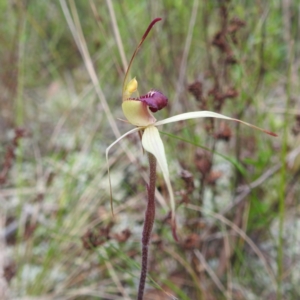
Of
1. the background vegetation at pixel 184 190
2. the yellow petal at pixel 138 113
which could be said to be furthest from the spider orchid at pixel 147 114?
the background vegetation at pixel 184 190

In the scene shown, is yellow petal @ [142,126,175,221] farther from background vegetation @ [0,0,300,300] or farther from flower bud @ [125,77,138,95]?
background vegetation @ [0,0,300,300]

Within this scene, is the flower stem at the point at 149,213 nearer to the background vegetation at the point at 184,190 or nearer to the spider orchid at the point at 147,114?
the spider orchid at the point at 147,114

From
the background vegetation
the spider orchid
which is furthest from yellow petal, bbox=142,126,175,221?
the background vegetation

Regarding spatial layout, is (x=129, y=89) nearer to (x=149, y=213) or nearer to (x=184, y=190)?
(x=149, y=213)

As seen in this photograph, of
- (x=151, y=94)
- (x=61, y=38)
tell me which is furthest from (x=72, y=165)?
(x=61, y=38)

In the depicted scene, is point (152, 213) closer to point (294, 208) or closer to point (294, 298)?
point (294, 298)

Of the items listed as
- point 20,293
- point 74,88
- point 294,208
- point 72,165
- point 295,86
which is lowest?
point 20,293

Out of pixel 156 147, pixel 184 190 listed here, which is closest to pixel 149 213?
pixel 156 147
